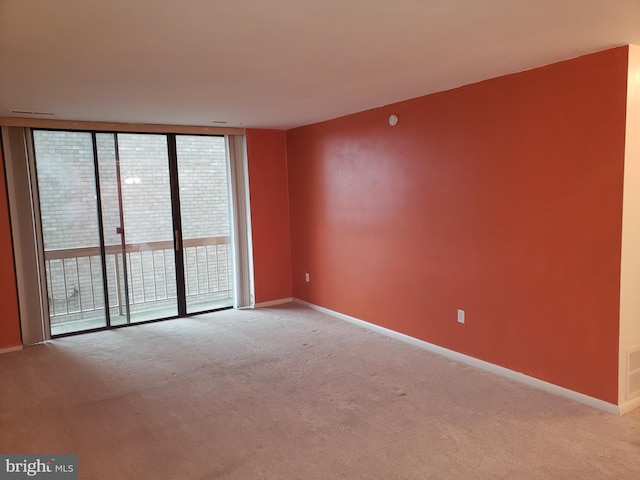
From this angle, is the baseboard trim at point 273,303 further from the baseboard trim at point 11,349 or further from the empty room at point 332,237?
the baseboard trim at point 11,349

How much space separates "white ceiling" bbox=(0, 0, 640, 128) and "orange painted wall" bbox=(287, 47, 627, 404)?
27 centimetres

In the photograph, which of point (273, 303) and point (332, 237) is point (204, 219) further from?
point (332, 237)

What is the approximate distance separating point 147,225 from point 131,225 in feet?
0.60

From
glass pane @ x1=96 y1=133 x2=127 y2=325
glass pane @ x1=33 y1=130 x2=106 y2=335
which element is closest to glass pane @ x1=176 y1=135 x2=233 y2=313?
glass pane @ x1=96 y1=133 x2=127 y2=325

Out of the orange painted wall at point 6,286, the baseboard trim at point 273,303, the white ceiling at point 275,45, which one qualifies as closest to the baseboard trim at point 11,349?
the orange painted wall at point 6,286

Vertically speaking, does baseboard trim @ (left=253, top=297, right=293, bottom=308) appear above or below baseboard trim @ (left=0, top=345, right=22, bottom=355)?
above

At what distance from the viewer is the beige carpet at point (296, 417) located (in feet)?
8.04

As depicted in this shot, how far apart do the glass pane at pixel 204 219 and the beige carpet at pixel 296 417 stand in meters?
1.52

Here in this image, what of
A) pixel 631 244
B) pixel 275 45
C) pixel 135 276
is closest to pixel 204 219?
pixel 135 276

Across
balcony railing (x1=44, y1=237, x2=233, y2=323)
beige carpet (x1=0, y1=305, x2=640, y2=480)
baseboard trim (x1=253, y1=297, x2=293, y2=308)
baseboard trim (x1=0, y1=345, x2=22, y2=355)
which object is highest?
balcony railing (x1=44, y1=237, x2=233, y2=323)

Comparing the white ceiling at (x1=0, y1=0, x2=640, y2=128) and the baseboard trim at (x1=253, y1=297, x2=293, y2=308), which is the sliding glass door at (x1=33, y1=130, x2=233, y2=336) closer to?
the baseboard trim at (x1=253, y1=297, x2=293, y2=308)

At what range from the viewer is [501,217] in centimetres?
346

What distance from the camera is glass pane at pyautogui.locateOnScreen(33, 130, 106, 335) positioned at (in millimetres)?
4816

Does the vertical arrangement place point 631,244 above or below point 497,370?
above
